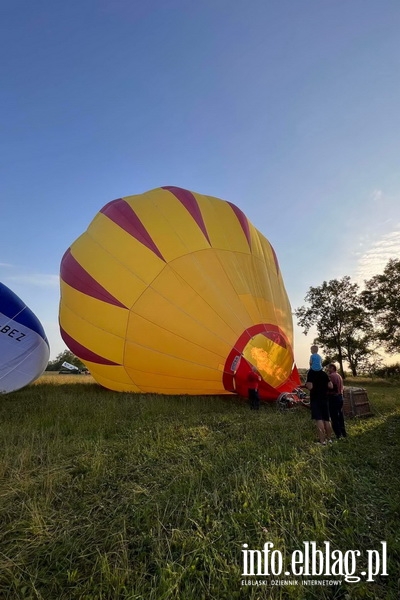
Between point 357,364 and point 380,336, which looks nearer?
point 380,336

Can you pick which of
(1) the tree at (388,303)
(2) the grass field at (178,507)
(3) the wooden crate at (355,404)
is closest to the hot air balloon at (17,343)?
(2) the grass field at (178,507)

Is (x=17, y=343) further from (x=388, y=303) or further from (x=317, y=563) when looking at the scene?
(x=388, y=303)

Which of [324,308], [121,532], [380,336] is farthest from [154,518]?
[324,308]

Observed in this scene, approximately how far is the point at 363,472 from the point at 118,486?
2.76 metres

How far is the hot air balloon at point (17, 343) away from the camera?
30.9 feet

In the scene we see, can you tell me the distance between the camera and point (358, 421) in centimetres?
739

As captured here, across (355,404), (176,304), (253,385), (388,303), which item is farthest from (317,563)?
(388,303)

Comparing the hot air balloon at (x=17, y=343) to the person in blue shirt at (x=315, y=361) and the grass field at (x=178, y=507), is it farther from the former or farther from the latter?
the person in blue shirt at (x=315, y=361)

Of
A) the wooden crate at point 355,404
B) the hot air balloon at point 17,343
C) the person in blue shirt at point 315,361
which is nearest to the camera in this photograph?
the person in blue shirt at point 315,361

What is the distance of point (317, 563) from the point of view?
2441 millimetres

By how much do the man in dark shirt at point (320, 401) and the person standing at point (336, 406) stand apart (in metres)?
0.15

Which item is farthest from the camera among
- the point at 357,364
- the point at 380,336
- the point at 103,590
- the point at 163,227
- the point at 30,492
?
the point at 357,364

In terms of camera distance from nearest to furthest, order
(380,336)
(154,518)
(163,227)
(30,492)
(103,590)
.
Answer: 1. (103,590)
2. (154,518)
3. (30,492)
4. (163,227)
5. (380,336)

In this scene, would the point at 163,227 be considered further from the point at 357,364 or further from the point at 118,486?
the point at 357,364
